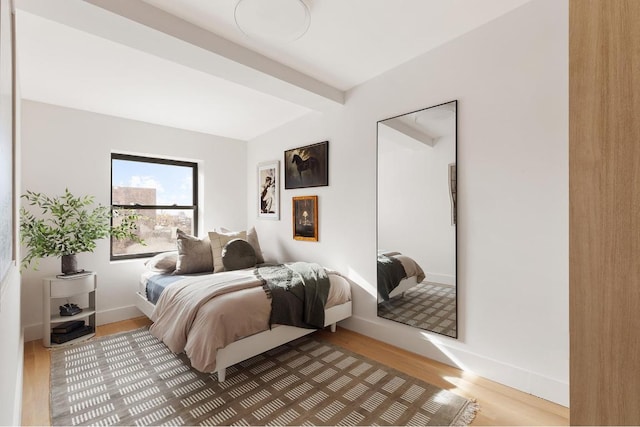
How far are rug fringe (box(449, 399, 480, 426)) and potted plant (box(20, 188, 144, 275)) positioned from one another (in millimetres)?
3383

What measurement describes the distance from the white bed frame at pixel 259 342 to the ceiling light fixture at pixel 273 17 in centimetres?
211

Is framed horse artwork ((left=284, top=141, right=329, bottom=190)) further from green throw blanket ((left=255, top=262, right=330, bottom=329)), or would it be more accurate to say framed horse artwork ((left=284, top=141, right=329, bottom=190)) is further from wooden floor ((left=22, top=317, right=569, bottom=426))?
wooden floor ((left=22, top=317, right=569, bottom=426))

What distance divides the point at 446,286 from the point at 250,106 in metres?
2.68

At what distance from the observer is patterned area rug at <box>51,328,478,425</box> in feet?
5.73

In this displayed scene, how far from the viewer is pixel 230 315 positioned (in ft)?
6.82

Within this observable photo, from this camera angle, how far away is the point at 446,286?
2334mm

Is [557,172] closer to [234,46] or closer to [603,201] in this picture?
[603,201]

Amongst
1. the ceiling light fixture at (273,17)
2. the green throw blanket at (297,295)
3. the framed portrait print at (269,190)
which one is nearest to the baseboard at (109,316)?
the green throw blanket at (297,295)

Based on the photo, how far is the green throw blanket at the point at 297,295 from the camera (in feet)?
7.84

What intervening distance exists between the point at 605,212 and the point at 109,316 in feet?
13.7

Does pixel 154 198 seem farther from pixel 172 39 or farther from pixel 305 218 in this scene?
pixel 172 39

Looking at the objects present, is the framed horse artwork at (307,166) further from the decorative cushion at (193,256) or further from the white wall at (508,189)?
the decorative cushion at (193,256)

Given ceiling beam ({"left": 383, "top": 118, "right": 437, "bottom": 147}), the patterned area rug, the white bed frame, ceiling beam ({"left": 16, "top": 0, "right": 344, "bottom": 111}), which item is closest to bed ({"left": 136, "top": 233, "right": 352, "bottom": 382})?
the white bed frame

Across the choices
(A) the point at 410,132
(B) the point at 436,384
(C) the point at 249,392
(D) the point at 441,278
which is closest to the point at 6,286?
(C) the point at 249,392
